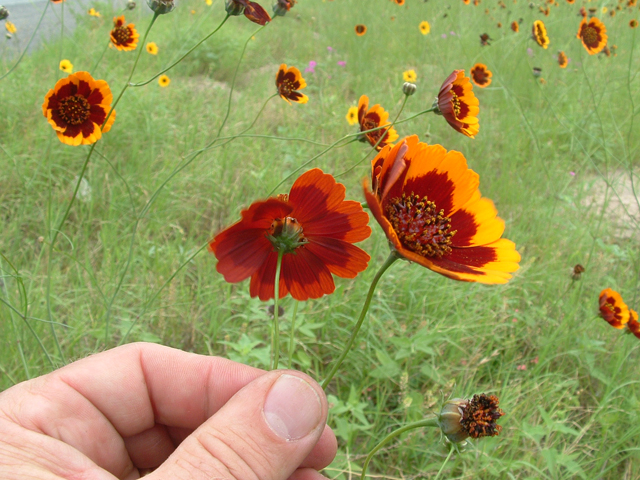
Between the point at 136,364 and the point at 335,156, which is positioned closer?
the point at 136,364

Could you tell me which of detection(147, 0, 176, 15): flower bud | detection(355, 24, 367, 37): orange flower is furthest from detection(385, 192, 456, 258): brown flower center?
detection(355, 24, 367, 37): orange flower

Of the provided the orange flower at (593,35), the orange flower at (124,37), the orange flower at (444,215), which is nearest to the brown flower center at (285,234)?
the orange flower at (444,215)

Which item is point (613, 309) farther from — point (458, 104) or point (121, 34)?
point (121, 34)

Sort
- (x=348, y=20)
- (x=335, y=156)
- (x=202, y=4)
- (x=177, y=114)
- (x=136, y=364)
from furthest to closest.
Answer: (x=202, y=4)
(x=348, y=20)
(x=177, y=114)
(x=335, y=156)
(x=136, y=364)

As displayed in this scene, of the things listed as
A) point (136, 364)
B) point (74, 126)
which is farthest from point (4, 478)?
point (74, 126)

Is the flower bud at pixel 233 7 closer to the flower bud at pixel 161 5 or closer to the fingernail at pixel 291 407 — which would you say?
the flower bud at pixel 161 5

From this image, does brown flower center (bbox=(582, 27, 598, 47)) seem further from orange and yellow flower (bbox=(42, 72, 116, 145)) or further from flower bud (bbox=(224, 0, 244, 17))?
orange and yellow flower (bbox=(42, 72, 116, 145))

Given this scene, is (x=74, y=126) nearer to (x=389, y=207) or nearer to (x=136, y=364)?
(x=136, y=364)

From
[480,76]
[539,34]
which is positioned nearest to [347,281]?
→ [480,76]
